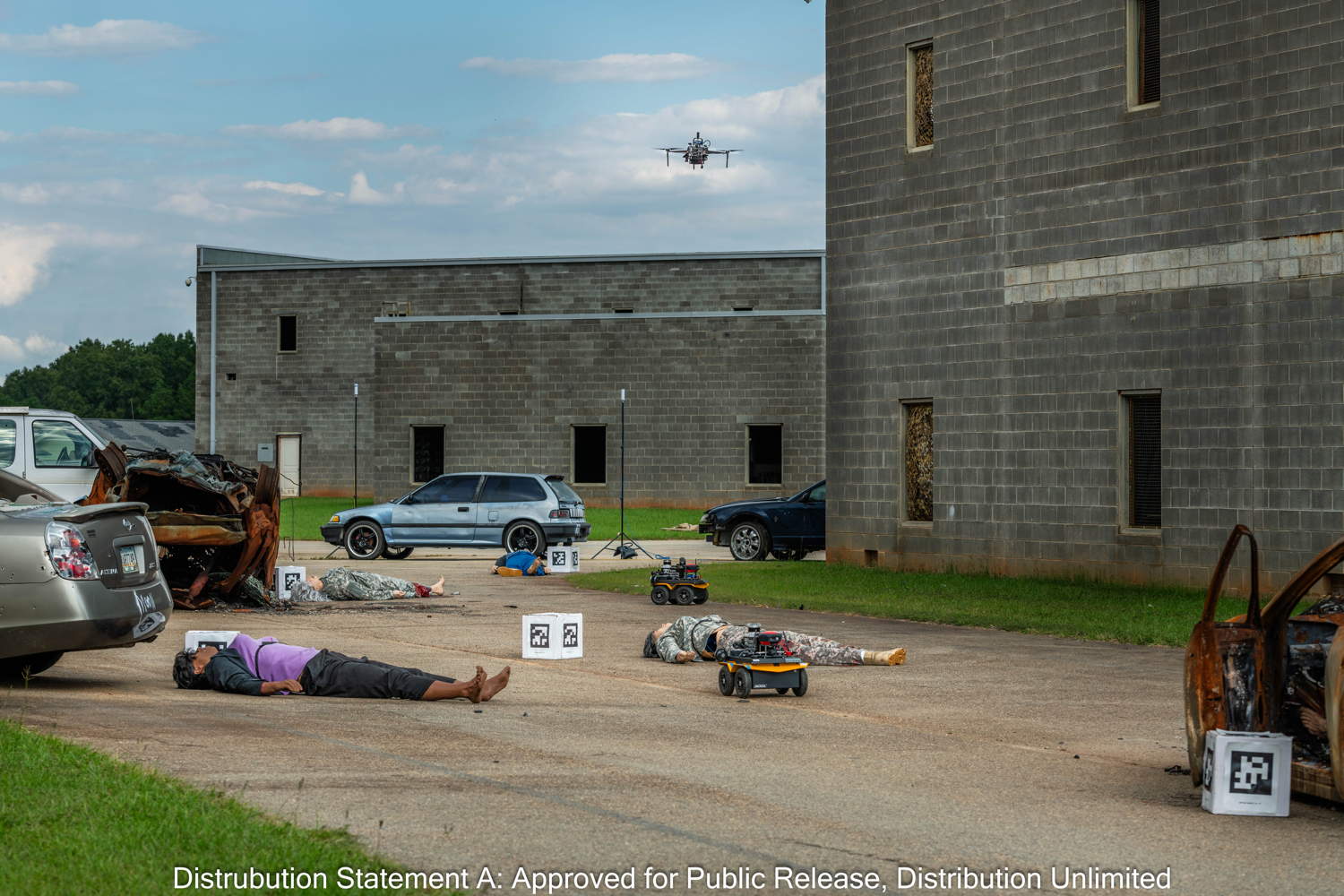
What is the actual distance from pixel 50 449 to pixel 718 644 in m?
10.0

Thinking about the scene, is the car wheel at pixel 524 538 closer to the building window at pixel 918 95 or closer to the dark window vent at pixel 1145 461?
the building window at pixel 918 95

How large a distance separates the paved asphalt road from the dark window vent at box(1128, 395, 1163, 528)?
6565 mm

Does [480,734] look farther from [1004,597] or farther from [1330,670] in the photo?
[1004,597]

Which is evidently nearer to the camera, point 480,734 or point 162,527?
Result: point 480,734

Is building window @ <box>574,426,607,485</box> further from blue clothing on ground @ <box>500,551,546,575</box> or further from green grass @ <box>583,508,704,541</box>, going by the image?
blue clothing on ground @ <box>500,551,546,575</box>

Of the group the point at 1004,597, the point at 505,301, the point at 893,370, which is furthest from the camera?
the point at 505,301

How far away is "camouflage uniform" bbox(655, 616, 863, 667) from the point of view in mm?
14234

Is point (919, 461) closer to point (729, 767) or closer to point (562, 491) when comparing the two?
point (562, 491)

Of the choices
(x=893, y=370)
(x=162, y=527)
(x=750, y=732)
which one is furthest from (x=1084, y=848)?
(x=893, y=370)

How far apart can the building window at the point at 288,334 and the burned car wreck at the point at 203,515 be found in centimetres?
3868

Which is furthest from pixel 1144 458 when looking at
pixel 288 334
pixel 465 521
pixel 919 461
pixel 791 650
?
pixel 288 334

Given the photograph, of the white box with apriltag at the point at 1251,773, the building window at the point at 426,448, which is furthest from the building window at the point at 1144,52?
the building window at the point at 426,448

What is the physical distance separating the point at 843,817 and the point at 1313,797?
2568 millimetres

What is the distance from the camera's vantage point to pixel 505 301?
181 ft
